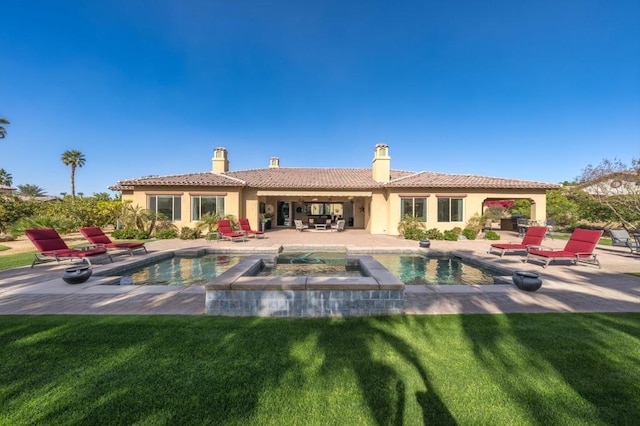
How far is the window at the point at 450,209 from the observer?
18047 mm

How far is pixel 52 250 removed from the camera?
859 cm

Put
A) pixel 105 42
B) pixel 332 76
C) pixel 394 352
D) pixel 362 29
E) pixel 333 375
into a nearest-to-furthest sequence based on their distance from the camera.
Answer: pixel 333 375, pixel 394 352, pixel 105 42, pixel 362 29, pixel 332 76

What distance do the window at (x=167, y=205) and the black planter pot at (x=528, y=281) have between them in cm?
1819

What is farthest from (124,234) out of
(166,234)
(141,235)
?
(166,234)

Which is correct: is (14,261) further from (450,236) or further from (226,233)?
(450,236)

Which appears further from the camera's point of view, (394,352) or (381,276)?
(381,276)

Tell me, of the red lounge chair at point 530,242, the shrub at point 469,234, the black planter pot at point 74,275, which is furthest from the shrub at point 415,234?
the black planter pot at point 74,275

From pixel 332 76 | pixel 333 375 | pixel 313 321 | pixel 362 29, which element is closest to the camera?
pixel 333 375

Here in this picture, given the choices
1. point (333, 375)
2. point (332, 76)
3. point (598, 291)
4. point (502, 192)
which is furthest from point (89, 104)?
point (502, 192)

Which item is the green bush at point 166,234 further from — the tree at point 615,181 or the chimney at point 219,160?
the tree at point 615,181

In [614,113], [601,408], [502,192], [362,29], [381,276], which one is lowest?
[601,408]

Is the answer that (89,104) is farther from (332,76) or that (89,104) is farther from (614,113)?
→ (614,113)

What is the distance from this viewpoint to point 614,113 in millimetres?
19656

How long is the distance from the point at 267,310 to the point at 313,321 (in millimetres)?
820
